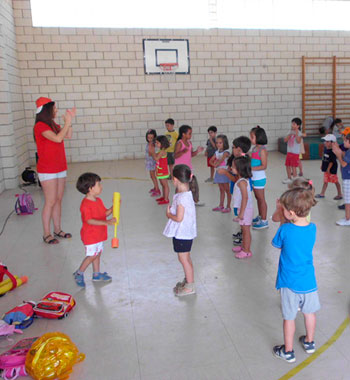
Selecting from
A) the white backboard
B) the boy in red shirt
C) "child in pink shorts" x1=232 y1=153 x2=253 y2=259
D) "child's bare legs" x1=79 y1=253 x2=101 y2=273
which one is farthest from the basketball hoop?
"child's bare legs" x1=79 y1=253 x2=101 y2=273

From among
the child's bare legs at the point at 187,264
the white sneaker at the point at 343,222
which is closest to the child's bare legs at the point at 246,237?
the child's bare legs at the point at 187,264

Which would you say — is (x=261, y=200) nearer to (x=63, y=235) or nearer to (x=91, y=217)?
(x=91, y=217)

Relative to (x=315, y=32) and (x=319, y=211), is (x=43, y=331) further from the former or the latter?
(x=315, y=32)

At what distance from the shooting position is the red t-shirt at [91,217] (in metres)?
2.86

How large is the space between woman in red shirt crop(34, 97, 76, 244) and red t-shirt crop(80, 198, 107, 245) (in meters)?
1.08

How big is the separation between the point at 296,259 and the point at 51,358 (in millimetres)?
1353

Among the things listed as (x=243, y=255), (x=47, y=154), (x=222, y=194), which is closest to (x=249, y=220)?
(x=243, y=255)

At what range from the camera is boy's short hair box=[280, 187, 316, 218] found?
6.32ft

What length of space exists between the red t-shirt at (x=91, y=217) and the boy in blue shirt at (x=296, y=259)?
1.43 meters

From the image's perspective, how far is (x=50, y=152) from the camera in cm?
384

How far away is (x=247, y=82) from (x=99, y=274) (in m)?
8.72

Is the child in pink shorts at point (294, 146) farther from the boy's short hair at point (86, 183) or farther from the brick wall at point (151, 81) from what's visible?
the boy's short hair at point (86, 183)

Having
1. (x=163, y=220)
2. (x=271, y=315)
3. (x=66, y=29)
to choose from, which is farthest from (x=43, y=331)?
(x=66, y=29)

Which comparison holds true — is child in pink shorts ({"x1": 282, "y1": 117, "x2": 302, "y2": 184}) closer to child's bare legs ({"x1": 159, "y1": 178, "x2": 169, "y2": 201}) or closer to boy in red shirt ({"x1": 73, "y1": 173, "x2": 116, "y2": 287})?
child's bare legs ({"x1": 159, "y1": 178, "x2": 169, "y2": 201})
